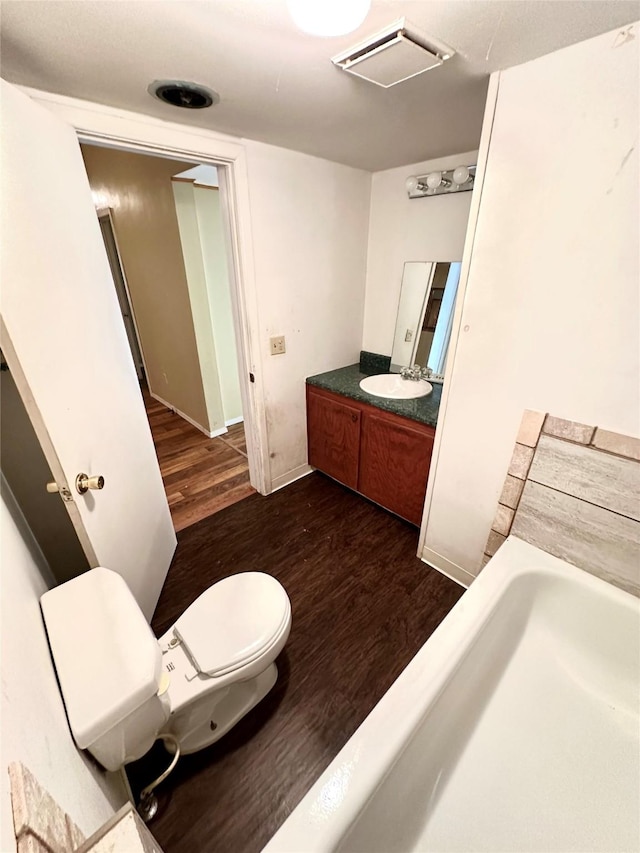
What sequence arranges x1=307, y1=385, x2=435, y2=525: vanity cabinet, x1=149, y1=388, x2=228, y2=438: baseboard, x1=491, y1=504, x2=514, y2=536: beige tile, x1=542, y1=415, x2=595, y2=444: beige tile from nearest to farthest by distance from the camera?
1. x1=542, y1=415, x2=595, y2=444: beige tile
2. x1=491, y1=504, x2=514, y2=536: beige tile
3. x1=307, y1=385, x2=435, y2=525: vanity cabinet
4. x1=149, y1=388, x2=228, y2=438: baseboard

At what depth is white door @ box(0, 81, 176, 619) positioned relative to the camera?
0.86 m

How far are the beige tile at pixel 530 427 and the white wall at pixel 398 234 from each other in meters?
1.15

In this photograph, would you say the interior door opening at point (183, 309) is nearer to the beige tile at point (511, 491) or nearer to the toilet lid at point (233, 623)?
the toilet lid at point (233, 623)

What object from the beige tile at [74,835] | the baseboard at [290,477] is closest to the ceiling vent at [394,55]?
the beige tile at [74,835]

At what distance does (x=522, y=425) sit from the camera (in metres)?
1.25

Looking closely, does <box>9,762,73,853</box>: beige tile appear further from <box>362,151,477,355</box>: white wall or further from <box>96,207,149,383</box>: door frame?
<box>96,207,149,383</box>: door frame

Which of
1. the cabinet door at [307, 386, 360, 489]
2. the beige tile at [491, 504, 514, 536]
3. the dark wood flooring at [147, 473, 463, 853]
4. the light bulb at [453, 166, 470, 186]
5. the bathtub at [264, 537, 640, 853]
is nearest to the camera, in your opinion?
the bathtub at [264, 537, 640, 853]

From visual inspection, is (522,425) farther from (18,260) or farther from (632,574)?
(18,260)

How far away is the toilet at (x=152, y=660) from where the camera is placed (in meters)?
0.74

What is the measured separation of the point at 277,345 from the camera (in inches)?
78.6

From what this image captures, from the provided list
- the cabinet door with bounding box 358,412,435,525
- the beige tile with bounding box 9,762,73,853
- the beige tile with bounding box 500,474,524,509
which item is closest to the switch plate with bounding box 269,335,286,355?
the cabinet door with bounding box 358,412,435,525

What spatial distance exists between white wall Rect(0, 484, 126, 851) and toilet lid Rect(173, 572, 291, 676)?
329 millimetres

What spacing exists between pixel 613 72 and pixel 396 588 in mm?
1922

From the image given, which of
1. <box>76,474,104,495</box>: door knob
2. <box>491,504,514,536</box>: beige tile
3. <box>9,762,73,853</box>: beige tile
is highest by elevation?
<box>76,474,104,495</box>: door knob
